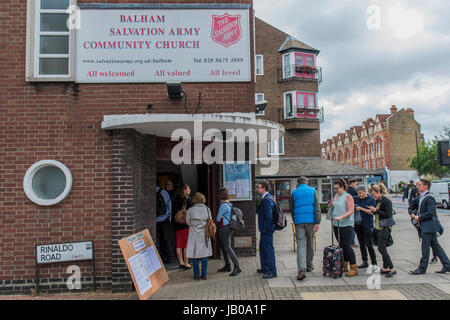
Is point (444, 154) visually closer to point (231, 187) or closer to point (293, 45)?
point (231, 187)

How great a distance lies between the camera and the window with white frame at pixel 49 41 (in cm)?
648

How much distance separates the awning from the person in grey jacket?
136 cm

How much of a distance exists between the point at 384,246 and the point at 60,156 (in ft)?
19.8

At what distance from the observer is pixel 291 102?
83.4ft

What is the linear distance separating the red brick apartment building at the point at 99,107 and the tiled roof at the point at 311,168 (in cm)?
1708

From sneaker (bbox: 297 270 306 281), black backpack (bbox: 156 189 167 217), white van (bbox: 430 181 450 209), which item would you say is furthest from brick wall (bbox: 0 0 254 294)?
white van (bbox: 430 181 450 209)

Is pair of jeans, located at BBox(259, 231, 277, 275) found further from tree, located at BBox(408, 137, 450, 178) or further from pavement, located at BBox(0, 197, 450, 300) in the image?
tree, located at BBox(408, 137, 450, 178)

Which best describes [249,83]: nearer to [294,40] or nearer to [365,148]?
[294,40]

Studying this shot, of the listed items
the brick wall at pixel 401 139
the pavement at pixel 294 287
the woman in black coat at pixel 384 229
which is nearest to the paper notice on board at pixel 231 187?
the pavement at pixel 294 287

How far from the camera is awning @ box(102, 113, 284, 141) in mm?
5773

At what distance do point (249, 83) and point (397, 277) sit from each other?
4.51m

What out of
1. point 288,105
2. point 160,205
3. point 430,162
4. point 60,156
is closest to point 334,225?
point 160,205
